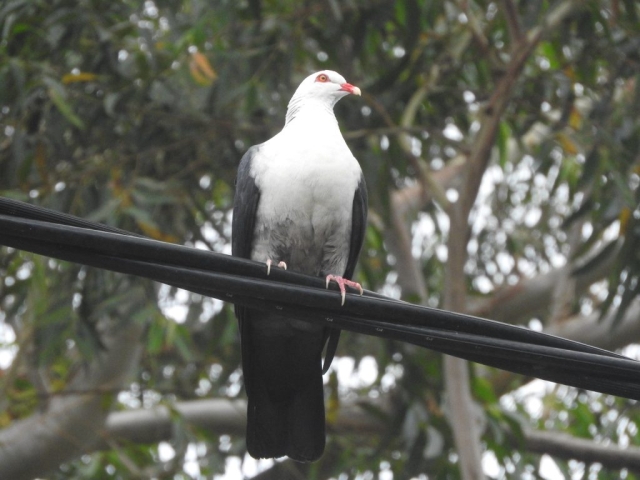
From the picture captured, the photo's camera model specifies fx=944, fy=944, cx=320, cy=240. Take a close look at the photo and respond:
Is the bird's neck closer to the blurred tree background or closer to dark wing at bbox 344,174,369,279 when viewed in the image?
dark wing at bbox 344,174,369,279

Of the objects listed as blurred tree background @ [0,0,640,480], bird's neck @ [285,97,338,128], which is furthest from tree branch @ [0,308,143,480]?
bird's neck @ [285,97,338,128]

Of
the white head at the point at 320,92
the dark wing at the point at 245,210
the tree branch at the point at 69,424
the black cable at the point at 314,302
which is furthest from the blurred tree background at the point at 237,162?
the black cable at the point at 314,302

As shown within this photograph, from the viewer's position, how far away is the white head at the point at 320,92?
3.99 meters

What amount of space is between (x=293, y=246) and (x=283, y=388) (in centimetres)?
52

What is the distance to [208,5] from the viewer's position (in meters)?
5.26

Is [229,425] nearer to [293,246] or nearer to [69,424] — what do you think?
[69,424]

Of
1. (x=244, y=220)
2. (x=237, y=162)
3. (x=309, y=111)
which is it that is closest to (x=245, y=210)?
(x=244, y=220)

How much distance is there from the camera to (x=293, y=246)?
11.5 feet

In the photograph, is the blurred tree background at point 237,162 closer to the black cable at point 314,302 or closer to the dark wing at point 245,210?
the dark wing at point 245,210

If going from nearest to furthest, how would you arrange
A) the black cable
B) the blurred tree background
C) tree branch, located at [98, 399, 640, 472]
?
the black cable, the blurred tree background, tree branch, located at [98, 399, 640, 472]

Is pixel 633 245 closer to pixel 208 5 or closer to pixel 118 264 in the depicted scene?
pixel 208 5

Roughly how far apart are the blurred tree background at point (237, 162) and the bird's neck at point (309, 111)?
1.19 metres

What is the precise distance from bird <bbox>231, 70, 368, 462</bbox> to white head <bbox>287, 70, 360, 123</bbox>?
0.34 meters

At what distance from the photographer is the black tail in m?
3.25
